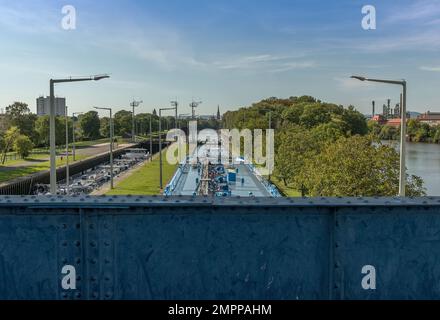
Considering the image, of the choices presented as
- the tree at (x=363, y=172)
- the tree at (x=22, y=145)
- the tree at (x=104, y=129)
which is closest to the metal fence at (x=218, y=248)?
the tree at (x=363, y=172)

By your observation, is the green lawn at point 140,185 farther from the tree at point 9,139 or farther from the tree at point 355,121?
the tree at point 355,121

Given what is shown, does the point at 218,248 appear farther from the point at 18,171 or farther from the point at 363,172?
the point at 18,171

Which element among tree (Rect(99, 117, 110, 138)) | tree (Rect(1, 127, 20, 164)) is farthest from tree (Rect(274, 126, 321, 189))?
tree (Rect(99, 117, 110, 138))

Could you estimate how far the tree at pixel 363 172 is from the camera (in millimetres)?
22453

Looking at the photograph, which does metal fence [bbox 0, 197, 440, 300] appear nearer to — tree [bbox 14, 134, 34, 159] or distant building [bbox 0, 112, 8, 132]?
tree [bbox 14, 134, 34, 159]

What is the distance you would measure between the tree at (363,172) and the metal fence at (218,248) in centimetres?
1838

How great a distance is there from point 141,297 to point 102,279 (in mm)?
423

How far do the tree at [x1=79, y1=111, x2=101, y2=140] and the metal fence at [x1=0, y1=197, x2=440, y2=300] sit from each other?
12267cm

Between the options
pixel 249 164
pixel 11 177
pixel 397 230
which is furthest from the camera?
pixel 249 164

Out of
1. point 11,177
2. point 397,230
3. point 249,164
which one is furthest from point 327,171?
point 249,164

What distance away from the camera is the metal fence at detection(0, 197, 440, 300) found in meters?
4.44

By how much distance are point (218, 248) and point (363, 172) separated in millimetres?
19726
